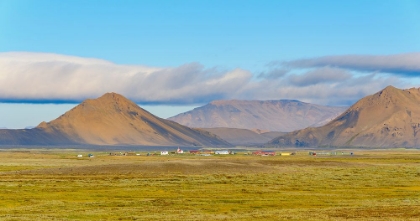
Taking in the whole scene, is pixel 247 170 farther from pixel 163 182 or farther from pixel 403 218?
pixel 403 218

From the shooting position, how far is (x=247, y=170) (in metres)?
108

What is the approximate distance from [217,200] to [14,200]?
1658 cm

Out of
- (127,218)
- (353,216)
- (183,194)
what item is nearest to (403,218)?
(353,216)

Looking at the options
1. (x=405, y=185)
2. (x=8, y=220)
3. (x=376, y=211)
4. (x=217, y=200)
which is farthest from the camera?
(x=405, y=185)

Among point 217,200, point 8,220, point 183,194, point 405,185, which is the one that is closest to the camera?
point 8,220

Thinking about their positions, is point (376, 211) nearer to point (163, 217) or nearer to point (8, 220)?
point (163, 217)

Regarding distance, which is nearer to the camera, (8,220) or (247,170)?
(8,220)

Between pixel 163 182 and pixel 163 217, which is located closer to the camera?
pixel 163 217

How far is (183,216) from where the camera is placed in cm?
4759

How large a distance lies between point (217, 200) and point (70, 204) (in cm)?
1200

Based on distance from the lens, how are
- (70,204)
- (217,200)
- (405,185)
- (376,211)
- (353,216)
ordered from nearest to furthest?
(353,216) < (376,211) < (70,204) < (217,200) < (405,185)

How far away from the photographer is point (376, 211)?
50.9 meters

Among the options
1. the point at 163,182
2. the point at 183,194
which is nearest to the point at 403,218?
the point at 183,194

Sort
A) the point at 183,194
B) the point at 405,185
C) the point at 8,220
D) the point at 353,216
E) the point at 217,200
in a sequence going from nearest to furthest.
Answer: the point at 8,220 → the point at 353,216 → the point at 217,200 → the point at 183,194 → the point at 405,185
